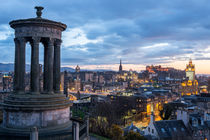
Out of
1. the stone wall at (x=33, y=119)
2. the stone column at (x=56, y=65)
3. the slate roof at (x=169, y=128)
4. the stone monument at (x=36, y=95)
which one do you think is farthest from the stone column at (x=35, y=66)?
the slate roof at (x=169, y=128)

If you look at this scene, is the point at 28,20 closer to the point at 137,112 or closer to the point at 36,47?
the point at 36,47

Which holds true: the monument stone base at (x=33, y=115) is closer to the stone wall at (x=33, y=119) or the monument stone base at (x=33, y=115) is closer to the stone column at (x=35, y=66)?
the stone wall at (x=33, y=119)

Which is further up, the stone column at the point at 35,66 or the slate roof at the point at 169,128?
the stone column at the point at 35,66

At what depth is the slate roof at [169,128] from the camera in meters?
45.1

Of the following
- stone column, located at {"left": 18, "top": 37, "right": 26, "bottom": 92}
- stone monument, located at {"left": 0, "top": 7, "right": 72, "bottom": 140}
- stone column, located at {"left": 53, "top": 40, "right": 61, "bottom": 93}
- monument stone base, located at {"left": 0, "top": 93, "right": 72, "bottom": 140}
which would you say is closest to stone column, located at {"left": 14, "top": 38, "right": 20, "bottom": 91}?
stone monument, located at {"left": 0, "top": 7, "right": 72, "bottom": 140}

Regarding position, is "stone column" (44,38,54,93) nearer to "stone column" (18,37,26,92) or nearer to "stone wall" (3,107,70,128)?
"stone column" (18,37,26,92)

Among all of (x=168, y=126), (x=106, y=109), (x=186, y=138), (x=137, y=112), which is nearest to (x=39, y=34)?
(x=186, y=138)

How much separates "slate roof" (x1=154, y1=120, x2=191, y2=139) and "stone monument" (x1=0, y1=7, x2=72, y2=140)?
31.2 meters

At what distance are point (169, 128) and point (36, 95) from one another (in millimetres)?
35842

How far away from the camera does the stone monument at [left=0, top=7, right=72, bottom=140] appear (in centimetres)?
1752

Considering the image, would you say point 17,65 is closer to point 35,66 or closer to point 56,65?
point 35,66

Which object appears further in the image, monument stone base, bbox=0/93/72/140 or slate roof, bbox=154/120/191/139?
slate roof, bbox=154/120/191/139

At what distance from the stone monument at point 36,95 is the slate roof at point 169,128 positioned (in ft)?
102

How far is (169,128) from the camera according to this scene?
152 ft
